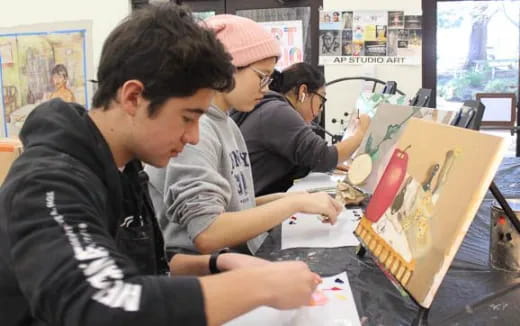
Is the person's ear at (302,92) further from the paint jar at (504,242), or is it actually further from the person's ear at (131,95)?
the person's ear at (131,95)

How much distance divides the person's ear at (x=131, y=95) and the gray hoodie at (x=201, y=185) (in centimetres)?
33

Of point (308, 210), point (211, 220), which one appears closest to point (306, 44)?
point (308, 210)

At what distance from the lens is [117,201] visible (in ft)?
2.36

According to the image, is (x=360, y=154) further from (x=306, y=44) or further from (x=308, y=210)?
(x=306, y=44)

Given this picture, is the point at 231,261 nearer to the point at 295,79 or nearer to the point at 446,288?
the point at 446,288

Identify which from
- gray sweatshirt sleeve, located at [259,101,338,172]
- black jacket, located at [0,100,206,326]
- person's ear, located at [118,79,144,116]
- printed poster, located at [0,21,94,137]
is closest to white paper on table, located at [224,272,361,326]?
black jacket, located at [0,100,206,326]

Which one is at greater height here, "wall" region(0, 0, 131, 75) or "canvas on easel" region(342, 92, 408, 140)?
"wall" region(0, 0, 131, 75)

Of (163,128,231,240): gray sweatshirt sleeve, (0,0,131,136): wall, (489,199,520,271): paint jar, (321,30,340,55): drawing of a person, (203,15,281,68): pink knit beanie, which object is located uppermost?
(0,0,131,136): wall

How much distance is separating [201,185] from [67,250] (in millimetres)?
472

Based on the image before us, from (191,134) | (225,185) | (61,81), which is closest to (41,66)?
(61,81)

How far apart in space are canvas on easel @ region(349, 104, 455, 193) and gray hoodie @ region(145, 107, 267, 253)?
326 millimetres

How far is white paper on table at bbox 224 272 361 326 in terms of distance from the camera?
2.45ft

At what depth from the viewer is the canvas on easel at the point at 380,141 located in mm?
1218

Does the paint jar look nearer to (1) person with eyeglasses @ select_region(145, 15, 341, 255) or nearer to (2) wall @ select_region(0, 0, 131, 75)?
(1) person with eyeglasses @ select_region(145, 15, 341, 255)
